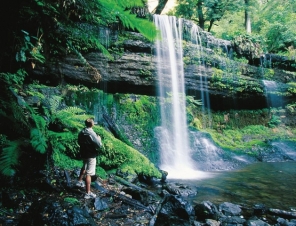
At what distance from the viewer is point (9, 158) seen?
6.48 feet

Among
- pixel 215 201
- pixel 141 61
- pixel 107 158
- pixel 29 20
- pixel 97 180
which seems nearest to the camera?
pixel 29 20

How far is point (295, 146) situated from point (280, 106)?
15.7 feet

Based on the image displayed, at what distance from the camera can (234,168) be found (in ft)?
32.6

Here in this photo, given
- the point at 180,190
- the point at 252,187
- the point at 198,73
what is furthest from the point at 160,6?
the point at 180,190

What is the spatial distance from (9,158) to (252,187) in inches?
262

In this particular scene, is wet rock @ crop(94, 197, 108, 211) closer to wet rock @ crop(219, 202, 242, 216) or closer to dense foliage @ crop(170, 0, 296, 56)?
wet rock @ crop(219, 202, 242, 216)

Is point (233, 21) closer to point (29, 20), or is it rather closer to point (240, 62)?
point (240, 62)

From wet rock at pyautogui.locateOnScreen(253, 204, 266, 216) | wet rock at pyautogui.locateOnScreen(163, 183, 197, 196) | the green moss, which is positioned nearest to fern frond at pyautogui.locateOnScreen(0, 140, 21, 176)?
the green moss

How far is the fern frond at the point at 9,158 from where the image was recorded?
185 cm

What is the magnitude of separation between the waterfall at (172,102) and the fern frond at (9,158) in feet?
24.8

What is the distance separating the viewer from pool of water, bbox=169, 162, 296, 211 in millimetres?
5422

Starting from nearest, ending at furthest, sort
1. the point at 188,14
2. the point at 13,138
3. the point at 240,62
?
the point at 13,138 → the point at 240,62 → the point at 188,14

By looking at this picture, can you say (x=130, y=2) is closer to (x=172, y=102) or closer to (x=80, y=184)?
(x=80, y=184)

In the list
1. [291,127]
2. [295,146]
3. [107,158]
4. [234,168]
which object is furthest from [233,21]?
[107,158]
